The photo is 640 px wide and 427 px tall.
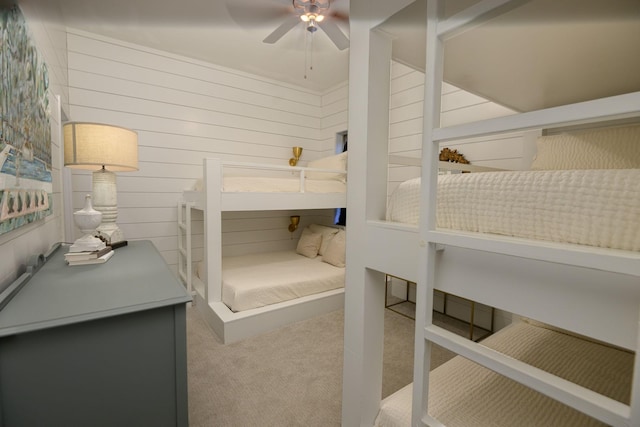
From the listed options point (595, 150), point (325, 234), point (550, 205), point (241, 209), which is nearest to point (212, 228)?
point (241, 209)

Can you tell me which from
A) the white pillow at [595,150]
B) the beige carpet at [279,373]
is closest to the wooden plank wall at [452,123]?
the white pillow at [595,150]

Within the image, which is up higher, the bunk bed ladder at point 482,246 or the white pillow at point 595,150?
the white pillow at point 595,150

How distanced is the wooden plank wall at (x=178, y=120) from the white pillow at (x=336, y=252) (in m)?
0.86

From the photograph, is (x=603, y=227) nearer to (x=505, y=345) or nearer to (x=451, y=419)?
(x=451, y=419)

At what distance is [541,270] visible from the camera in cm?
61

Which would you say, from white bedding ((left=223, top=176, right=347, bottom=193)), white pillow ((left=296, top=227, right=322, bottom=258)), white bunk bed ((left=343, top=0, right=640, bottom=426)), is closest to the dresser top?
white bunk bed ((left=343, top=0, right=640, bottom=426))

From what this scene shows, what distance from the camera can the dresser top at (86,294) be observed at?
726 mm

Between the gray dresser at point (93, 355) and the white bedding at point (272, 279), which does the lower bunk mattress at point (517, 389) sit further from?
the white bedding at point (272, 279)

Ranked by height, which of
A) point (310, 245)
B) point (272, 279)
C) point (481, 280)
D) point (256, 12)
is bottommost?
point (272, 279)

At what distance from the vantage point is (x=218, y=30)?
261 centimetres

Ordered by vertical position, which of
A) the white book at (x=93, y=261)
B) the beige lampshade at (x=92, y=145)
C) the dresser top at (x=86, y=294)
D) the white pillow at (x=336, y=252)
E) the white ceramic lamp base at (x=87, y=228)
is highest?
the beige lampshade at (x=92, y=145)

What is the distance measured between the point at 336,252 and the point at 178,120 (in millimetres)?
2224

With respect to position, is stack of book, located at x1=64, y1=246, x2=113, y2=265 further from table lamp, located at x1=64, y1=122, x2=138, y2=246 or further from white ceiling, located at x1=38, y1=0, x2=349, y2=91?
white ceiling, located at x1=38, y1=0, x2=349, y2=91

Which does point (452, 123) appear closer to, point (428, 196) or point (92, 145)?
point (428, 196)
